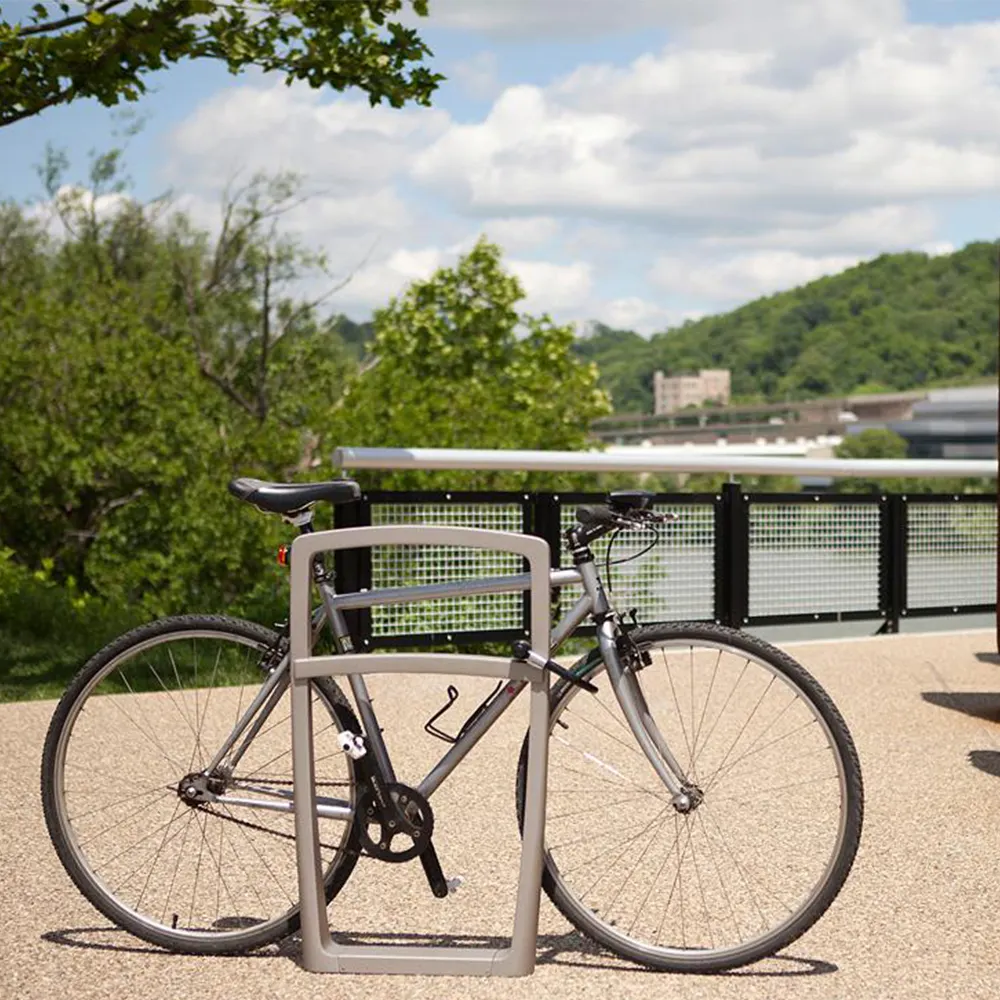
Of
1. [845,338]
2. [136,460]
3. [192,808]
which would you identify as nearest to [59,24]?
[192,808]

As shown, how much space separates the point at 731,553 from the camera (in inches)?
367

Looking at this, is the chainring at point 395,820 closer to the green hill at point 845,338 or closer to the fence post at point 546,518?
the fence post at point 546,518

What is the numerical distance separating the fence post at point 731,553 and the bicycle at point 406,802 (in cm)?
488

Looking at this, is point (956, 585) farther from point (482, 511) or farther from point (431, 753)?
point (431, 753)

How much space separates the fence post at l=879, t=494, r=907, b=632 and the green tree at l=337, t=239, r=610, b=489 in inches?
191

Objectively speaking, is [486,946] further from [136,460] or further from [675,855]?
[136,460]

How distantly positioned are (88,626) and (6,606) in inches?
40.8

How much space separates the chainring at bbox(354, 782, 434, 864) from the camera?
3.54 meters

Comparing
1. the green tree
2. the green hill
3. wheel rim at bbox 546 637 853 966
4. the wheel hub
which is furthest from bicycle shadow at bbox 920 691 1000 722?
the green hill

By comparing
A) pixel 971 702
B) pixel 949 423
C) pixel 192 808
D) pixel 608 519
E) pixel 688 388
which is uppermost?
pixel 608 519

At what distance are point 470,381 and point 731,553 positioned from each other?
16.3m

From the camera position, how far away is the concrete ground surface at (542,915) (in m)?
3.42

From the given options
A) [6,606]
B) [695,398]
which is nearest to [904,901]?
[6,606]

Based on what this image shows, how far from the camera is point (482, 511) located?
858 centimetres
